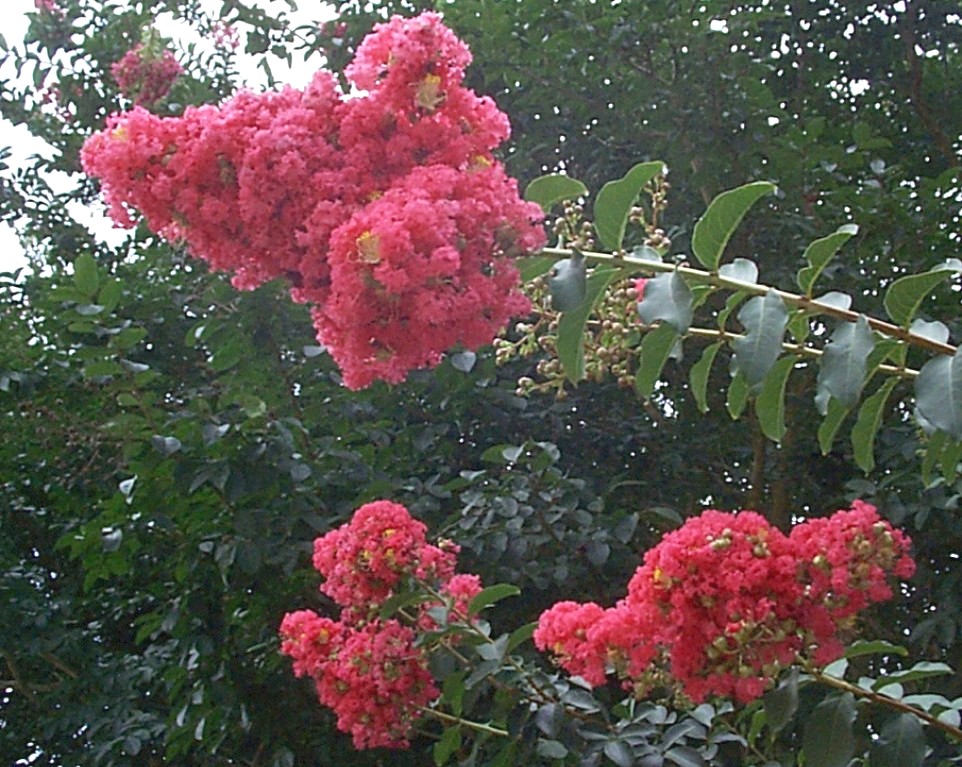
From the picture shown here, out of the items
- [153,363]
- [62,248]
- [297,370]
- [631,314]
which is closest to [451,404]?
[297,370]

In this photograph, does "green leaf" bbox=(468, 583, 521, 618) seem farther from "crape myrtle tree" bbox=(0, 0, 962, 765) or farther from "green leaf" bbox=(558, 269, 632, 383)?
"green leaf" bbox=(558, 269, 632, 383)

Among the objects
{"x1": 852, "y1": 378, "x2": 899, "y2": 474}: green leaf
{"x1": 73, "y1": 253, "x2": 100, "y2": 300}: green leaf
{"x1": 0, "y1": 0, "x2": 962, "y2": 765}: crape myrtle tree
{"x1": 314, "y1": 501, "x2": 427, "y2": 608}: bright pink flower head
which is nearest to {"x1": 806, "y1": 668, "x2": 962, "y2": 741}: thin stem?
{"x1": 0, "y1": 0, "x2": 962, "y2": 765}: crape myrtle tree

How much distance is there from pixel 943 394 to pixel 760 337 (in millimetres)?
175

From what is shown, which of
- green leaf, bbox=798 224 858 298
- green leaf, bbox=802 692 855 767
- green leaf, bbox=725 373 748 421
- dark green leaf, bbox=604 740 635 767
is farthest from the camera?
dark green leaf, bbox=604 740 635 767

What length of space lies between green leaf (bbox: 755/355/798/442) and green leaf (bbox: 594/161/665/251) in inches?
9.4

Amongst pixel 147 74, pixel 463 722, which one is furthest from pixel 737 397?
pixel 147 74

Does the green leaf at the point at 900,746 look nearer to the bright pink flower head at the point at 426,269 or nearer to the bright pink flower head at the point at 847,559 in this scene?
the bright pink flower head at the point at 847,559

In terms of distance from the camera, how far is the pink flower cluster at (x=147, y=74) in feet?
10.5

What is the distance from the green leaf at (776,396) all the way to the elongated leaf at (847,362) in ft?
0.55

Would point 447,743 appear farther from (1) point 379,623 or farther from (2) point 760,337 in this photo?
(2) point 760,337

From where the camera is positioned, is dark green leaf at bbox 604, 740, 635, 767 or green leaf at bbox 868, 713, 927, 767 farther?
dark green leaf at bbox 604, 740, 635, 767

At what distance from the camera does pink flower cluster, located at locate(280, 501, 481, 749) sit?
1.73 metres

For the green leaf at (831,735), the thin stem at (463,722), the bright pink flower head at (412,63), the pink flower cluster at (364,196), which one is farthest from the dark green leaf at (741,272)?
the thin stem at (463,722)

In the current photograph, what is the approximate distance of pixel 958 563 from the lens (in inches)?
94.5
